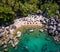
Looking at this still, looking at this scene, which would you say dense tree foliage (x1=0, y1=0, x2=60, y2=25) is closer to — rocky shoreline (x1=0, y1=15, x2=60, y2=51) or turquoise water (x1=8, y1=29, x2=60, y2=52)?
rocky shoreline (x1=0, y1=15, x2=60, y2=51)

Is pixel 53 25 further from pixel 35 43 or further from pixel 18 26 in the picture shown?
pixel 18 26

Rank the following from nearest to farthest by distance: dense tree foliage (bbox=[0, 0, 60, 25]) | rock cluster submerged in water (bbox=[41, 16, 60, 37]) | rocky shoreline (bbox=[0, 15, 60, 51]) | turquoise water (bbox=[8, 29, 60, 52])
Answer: turquoise water (bbox=[8, 29, 60, 52])
rocky shoreline (bbox=[0, 15, 60, 51])
rock cluster submerged in water (bbox=[41, 16, 60, 37])
dense tree foliage (bbox=[0, 0, 60, 25])

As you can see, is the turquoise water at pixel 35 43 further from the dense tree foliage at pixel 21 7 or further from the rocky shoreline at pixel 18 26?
the dense tree foliage at pixel 21 7

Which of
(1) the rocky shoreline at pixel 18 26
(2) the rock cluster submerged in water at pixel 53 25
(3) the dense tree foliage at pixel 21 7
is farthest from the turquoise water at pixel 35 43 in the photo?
(3) the dense tree foliage at pixel 21 7

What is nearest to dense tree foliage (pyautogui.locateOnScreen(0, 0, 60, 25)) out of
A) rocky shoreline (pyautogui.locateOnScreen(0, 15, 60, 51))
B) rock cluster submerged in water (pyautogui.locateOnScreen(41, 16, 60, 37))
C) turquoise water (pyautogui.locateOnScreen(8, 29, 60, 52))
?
rocky shoreline (pyautogui.locateOnScreen(0, 15, 60, 51))

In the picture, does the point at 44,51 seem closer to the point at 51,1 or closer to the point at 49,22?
the point at 49,22
